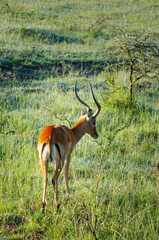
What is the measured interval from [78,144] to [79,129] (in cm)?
79

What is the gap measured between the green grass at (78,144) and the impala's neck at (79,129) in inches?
13.5

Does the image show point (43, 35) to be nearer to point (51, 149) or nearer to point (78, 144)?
point (78, 144)

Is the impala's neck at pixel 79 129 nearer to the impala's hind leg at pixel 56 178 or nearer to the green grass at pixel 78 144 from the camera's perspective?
the green grass at pixel 78 144

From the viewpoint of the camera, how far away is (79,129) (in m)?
3.84

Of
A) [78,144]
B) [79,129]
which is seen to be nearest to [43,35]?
[78,144]

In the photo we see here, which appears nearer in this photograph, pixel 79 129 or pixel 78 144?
pixel 79 129

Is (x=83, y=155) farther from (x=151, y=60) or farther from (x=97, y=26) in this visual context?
(x=97, y=26)

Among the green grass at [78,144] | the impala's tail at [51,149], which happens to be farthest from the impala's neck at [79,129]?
the impala's tail at [51,149]

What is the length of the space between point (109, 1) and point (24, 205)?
19.6 m

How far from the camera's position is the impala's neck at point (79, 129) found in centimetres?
379

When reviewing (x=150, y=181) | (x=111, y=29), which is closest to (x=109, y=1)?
(x=111, y=29)

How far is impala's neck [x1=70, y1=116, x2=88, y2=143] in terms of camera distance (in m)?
3.79

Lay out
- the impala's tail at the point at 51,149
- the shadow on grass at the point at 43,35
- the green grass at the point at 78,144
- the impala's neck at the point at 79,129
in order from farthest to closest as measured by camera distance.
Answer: the shadow on grass at the point at 43,35 → the impala's neck at the point at 79,129 → the impala's tail at the point at 51,149 → the green grass at the point at 78,144

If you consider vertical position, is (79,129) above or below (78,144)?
above
